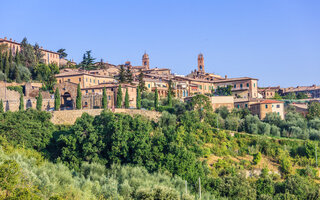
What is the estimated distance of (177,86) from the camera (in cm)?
7531

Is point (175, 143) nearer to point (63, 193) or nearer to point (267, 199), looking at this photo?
point (267, 199)

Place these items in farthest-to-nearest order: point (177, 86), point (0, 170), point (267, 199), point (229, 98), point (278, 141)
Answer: point (177, 86) → point (229, 98) → point (278, 141) → point (267, 199) → point (0, 170)

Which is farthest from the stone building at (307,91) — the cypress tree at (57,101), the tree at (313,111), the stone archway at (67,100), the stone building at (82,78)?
the cypress tree at (57,101)

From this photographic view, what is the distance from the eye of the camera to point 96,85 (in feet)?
213

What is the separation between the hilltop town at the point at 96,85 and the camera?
58844 mm

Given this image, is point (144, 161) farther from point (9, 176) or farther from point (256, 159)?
point (9, 176)

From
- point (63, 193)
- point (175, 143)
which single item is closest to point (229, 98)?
point (175, 143)

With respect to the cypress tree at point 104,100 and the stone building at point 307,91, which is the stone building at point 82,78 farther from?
the stone building at point 307,91

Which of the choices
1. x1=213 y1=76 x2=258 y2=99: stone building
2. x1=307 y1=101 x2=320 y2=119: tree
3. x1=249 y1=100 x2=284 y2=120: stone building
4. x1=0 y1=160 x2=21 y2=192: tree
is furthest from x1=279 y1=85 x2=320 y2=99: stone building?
x1=0 y1=160 x2=21 y2=192: tree

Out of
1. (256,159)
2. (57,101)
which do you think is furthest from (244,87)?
(57,101)

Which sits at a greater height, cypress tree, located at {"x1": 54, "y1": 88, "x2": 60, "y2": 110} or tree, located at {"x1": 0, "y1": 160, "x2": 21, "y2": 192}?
cypress tree, located at {"x1": 54, "y1": 88, "x2": 60, "y2": 110}

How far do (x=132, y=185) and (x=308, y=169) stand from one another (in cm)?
2169

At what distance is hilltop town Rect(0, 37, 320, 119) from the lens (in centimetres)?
5884

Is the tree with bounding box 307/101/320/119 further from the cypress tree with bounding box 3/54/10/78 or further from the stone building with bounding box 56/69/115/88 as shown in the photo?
the cypress tree with bounding box 3/54/10/78
